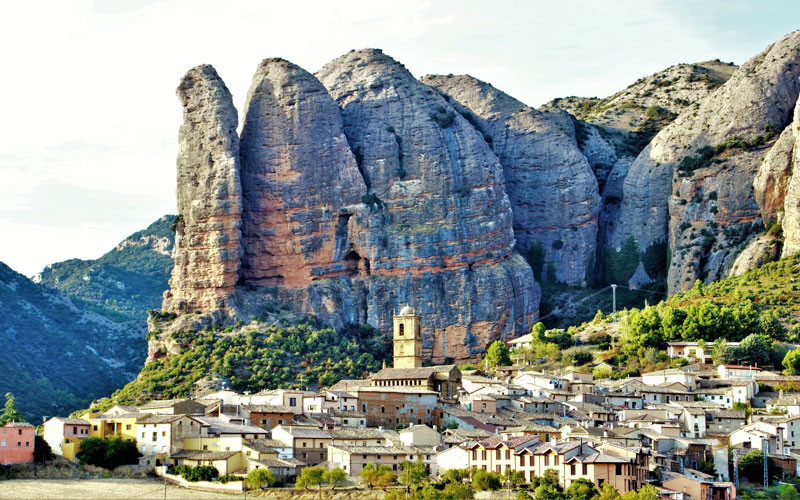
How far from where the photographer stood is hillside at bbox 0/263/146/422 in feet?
412

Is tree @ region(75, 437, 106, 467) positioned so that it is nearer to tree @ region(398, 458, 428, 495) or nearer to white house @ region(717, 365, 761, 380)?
tree @ region(398, 458, 428, 495)

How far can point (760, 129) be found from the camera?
455 feet

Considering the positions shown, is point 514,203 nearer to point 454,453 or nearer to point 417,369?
point 417,369

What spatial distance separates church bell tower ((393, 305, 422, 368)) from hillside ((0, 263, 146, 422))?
1085 inches

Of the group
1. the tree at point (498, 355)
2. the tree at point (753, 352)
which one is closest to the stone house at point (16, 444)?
the tree at point (498, 355)

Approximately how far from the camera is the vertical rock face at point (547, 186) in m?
144

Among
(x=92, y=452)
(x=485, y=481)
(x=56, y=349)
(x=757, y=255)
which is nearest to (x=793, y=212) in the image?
(x=757, y=255)

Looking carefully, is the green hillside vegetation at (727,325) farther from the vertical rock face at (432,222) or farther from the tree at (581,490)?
the tree at (581,490)

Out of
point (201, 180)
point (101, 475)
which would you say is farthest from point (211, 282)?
point (101, 475)

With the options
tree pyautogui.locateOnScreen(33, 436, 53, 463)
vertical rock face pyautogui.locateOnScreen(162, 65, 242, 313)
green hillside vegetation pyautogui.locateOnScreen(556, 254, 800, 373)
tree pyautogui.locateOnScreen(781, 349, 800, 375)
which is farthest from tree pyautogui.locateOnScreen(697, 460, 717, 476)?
vertical rock face pyautogui.locateOnScreen(162, 65, 242, 313)

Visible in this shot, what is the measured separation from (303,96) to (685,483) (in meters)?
62.5

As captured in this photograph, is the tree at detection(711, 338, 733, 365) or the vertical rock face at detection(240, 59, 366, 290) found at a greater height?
the vertical rock face at detection(240, 59, 366, 290)

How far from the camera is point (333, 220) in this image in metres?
129

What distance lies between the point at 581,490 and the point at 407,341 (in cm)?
4130
